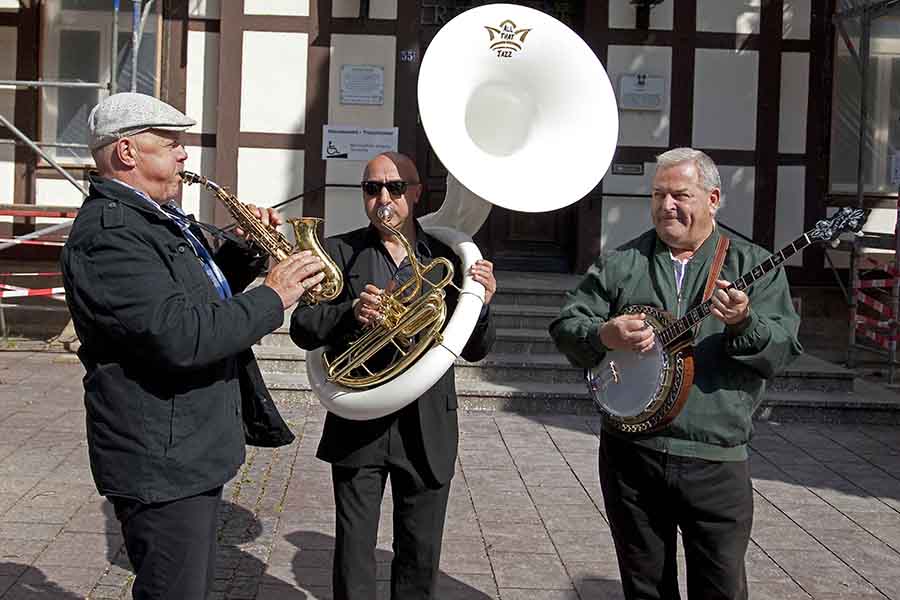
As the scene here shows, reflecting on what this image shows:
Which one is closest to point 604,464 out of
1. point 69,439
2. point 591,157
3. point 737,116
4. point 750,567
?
point 591,157

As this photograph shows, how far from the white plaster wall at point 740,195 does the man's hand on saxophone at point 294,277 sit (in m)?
7.35

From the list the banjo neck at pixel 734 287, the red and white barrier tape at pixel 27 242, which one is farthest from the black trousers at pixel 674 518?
the red and white barrier tape at pixel 27 242

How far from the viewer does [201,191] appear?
9.85 m

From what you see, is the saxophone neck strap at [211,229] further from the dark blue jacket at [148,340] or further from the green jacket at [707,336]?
the green jacket at [707,336]

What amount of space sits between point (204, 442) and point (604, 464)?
1330mm

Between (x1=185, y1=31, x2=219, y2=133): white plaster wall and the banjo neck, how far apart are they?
716cm

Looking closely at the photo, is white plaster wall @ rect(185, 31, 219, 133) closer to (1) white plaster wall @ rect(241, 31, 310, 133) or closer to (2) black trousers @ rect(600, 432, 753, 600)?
(1) white plaster wall @ rect(241, 31, 310, 133)

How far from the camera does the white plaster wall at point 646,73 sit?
389 inches

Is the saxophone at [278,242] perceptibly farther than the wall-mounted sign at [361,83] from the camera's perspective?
No

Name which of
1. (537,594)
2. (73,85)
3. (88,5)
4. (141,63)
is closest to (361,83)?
(141,63)

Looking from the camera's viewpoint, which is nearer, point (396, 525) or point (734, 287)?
point (734, 287)

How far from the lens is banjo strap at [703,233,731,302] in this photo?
3473 millimetres

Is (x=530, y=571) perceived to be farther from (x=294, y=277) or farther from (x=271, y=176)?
(x=271, y=176)

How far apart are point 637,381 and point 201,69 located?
23.7 feet
